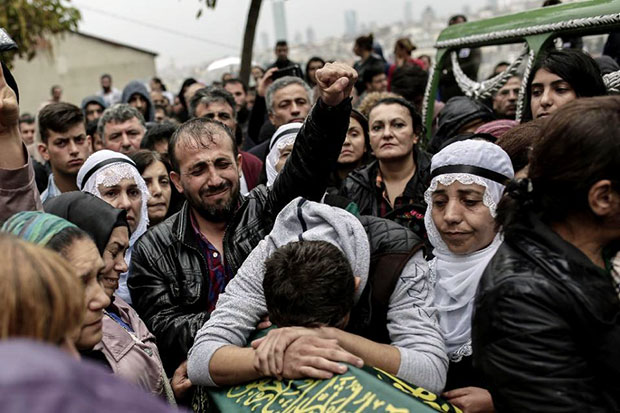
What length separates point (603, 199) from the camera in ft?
5.69

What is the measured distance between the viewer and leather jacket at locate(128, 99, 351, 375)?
281cm

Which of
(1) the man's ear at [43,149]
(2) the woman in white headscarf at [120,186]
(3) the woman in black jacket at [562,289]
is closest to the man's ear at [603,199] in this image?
(3) the woman in black jacket at [562,289]

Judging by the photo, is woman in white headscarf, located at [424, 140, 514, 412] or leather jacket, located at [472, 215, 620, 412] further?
woman in white headscarf, located at [424, 140, 514, 412]

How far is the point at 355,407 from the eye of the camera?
1.85 metres

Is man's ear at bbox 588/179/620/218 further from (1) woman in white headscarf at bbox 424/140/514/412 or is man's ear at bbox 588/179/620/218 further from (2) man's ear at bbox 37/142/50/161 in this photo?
(2) man's ear at bbox 37/142/50/161

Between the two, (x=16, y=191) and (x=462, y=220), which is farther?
(x=462, y=220)

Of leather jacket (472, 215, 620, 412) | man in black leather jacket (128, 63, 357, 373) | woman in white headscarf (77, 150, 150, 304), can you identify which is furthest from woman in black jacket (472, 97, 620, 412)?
woman in white headscarf (77, 150, 150, 304)

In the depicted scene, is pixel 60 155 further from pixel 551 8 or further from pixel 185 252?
pixel 551 8

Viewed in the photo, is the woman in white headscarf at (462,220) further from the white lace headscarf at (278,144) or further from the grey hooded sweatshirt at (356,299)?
the white lace headscarf at (278,144)

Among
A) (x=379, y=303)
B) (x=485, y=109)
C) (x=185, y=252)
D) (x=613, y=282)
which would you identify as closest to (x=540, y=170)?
(x=613, y=282)

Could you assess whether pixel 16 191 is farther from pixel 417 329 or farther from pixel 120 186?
pixel 417 329

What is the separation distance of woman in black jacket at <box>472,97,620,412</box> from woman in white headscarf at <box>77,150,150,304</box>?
2.44 meters

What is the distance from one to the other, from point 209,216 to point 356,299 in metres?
1.03

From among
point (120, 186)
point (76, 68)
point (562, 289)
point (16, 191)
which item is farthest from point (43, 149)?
point (76, 68)
